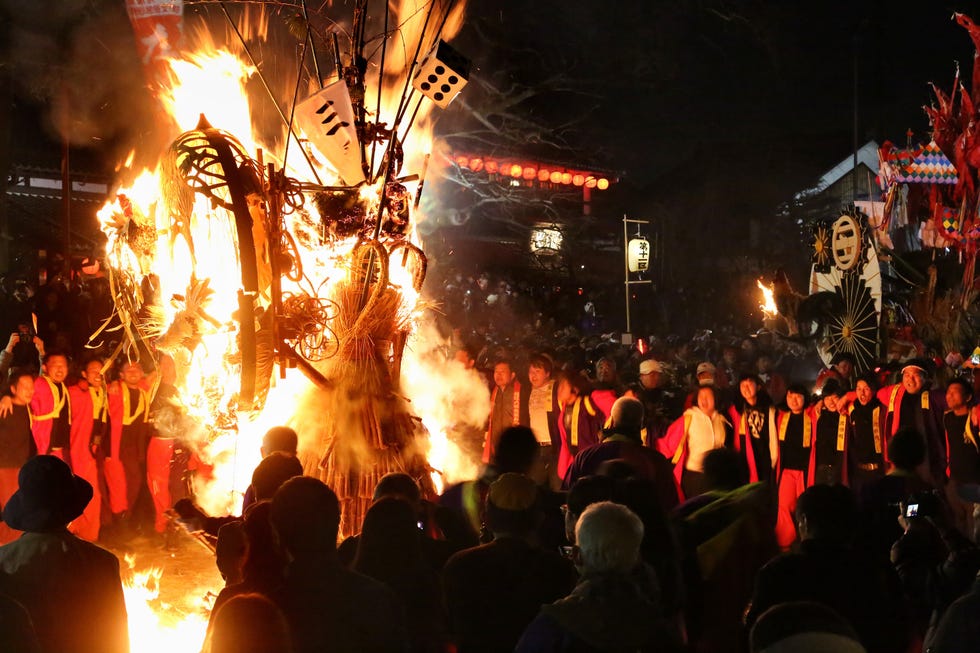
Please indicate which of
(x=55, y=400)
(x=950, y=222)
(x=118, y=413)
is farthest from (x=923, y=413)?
(x=950, y=222)

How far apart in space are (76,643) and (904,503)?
3659mm

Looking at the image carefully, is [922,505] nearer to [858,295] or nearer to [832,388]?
[832,388]

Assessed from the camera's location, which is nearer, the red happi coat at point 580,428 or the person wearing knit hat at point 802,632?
the person wearing knit hat at point 802,632

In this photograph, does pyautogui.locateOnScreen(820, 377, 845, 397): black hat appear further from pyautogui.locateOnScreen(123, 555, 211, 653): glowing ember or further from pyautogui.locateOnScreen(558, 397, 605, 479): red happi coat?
pyautogui.locateOnScreen(123, 555, 211, 653): glowing ember

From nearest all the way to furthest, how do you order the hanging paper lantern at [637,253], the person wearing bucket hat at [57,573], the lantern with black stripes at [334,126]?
the person wearing bucket hat at [57,573] < the lantern with black stripes at [334,126] < the hanging paper lantern at [637,253]

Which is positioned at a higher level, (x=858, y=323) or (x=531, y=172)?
(x=531, y=172)

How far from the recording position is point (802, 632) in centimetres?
234

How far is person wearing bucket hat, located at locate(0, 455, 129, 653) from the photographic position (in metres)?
3.28

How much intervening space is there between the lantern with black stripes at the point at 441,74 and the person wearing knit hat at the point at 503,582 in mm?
2972

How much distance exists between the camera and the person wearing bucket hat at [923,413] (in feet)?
28.6

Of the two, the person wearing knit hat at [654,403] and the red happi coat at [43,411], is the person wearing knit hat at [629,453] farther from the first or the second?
the red happi coat at [43,411]

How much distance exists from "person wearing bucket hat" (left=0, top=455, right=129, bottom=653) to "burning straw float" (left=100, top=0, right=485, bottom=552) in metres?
1.82

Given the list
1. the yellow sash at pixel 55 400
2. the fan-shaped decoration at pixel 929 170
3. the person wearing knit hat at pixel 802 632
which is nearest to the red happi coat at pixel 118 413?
the yellow sash at pixel 55 400

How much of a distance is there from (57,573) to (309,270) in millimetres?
2827
